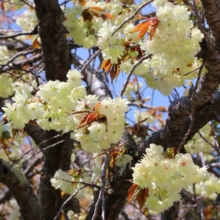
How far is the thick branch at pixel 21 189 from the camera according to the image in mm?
2348

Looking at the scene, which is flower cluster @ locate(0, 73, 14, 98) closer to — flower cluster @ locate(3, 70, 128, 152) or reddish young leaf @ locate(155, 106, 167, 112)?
flower cluster @ locate(3, 70, 128, 152)

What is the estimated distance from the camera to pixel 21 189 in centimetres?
250

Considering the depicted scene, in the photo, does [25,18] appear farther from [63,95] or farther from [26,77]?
[63,95]

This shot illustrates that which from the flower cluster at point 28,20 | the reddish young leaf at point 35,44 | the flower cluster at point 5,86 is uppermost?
the flower cluster at point 28,20

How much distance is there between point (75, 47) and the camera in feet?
9.39

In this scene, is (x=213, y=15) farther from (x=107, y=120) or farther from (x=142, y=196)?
(x=142, y=196)

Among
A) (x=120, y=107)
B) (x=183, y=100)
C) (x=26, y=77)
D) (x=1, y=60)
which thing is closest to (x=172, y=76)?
(x=183, y=100)

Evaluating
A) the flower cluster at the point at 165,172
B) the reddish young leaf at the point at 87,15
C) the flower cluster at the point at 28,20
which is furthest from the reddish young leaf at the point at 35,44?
the flower cluster at the point at 165,172

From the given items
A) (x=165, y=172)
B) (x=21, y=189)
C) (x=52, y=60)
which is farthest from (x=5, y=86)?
(x=165, y=172)

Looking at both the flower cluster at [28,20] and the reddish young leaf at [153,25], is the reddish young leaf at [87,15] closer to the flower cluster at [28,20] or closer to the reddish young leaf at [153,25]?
the flower cluster at [28,20]

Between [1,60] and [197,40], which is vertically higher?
[1,60]

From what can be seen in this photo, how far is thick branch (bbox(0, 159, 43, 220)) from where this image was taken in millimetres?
2348

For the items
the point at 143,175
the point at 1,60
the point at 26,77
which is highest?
the point at 26,77

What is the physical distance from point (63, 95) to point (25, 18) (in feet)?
6.21
